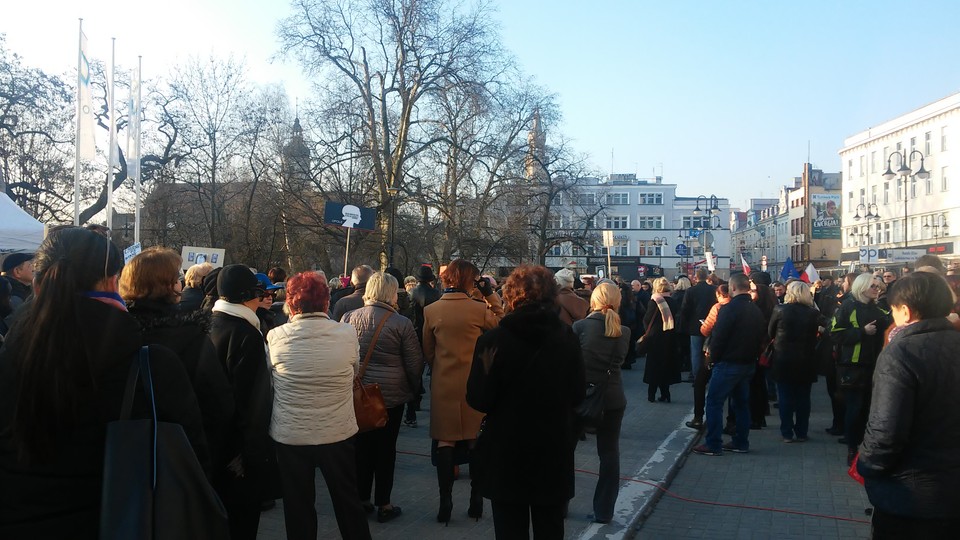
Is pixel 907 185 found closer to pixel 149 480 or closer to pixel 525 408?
pixel 525 408

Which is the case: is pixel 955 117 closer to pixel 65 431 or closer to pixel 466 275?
pixel 466 275

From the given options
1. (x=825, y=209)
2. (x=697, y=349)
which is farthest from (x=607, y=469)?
(x=825, y=209)

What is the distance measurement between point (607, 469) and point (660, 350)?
21.7 feet

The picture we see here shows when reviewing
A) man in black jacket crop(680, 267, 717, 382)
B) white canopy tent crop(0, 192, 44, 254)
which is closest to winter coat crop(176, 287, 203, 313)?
man in black jacket crop(680, 267, 717, 382)

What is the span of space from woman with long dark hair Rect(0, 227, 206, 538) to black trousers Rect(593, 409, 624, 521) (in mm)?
4330

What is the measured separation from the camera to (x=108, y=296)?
2592 mm

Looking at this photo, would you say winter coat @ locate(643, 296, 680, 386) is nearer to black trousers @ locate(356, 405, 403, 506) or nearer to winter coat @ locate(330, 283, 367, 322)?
winter coat @ locate(330, 283, 367, 322)

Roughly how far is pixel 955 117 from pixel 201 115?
188ft

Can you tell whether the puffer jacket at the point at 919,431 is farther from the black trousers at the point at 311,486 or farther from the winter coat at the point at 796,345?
the winter coat at the point at 796,345

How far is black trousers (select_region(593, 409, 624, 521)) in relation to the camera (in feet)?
20.4

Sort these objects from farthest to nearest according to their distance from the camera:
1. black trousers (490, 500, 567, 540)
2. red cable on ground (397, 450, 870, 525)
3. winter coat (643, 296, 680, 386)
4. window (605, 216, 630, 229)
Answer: window (605, 216, 630, 229) → winter coat (643, 296, 680, 386) → red cable on ground (397, 450, 870, 525) → black trousers (490, 500, 567, 540)

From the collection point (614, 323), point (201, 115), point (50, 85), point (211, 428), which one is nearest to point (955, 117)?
point (201, 115)

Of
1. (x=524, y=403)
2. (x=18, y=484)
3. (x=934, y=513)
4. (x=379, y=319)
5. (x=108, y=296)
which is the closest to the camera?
(x=18, y=484)

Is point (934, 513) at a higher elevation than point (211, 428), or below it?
below
